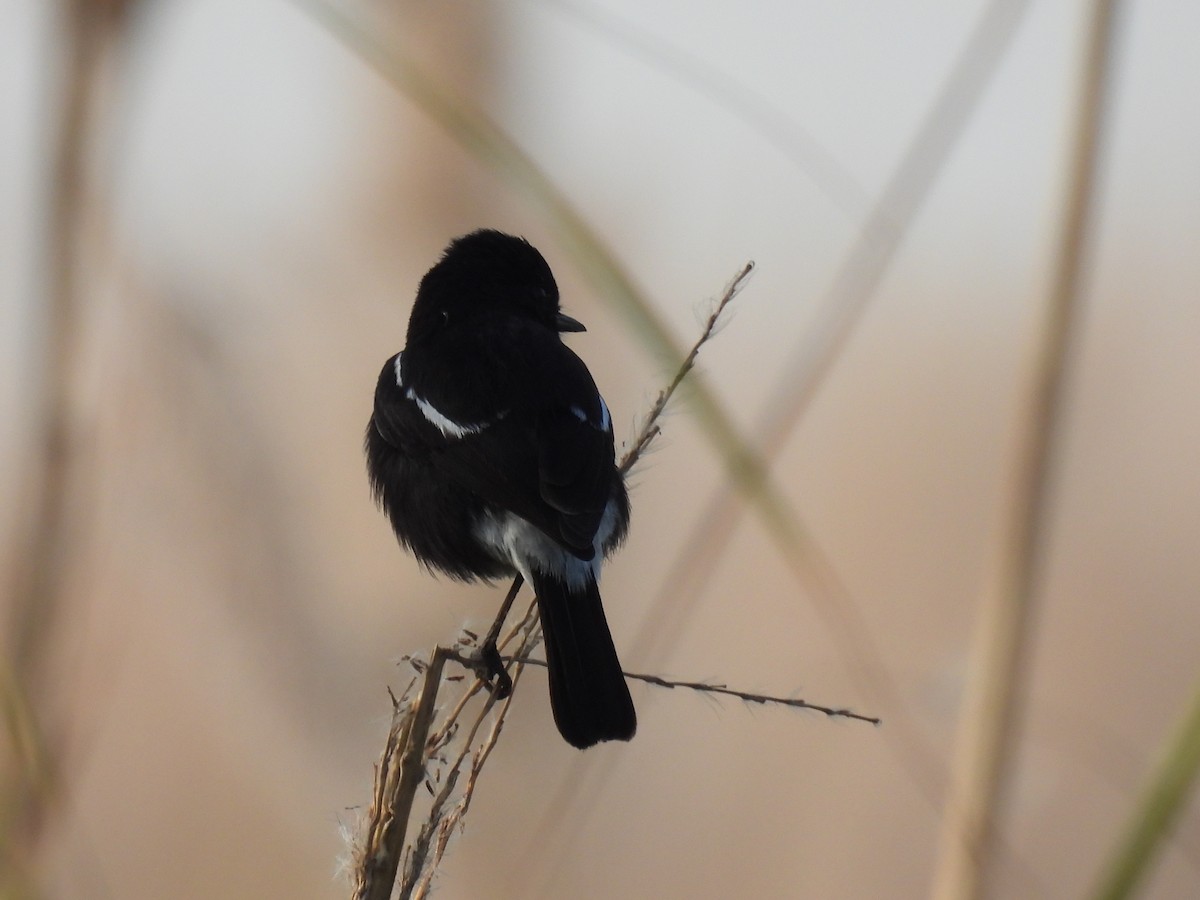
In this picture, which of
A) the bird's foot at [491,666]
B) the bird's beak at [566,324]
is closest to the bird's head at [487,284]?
the bird's beak at [566,324]

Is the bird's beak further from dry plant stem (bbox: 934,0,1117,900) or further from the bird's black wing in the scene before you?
dry plant stem (bbox: 934,0,1117,900)

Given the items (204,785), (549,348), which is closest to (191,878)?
(204,785)

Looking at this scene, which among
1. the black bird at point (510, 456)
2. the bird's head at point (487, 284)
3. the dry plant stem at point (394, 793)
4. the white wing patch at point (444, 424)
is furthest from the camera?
the bird's head at point (487, 284)

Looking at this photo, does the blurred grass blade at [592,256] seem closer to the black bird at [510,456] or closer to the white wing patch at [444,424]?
the black bird at [510,456]

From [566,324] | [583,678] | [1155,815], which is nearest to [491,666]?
[583,678]

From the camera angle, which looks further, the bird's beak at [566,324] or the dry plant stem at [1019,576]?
the bird's beak at [566,324]

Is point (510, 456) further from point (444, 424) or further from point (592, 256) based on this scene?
point (592, 256)

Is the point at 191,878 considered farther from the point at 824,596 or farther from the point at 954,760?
the point at 824,596
